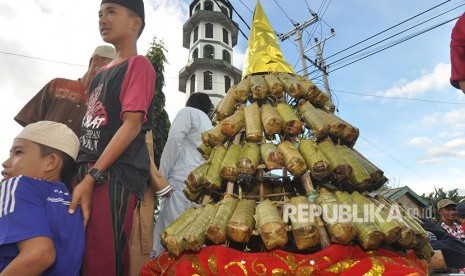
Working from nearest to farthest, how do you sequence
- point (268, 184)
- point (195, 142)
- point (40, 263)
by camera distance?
point (40, 263), point (268, 184), point (195, 142)

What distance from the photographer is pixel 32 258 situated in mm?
1331

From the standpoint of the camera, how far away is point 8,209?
4.51 feet

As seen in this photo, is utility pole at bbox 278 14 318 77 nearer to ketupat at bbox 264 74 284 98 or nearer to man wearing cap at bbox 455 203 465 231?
man wearing cap at bbox 455 203 465 231

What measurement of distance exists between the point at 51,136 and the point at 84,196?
0.33 m

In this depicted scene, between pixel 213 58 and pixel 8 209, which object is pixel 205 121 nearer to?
pixel 8 209

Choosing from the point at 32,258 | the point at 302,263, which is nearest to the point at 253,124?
the point at 302,263

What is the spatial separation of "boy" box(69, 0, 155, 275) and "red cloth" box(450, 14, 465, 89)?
1660 mm

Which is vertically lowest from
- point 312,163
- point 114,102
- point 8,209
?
point 8,209

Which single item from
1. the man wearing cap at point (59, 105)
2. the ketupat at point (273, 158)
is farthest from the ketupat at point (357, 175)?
the man wearing cap at point (59, 105)

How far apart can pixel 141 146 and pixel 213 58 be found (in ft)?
108

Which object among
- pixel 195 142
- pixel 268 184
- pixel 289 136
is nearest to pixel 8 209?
pixel 289 136

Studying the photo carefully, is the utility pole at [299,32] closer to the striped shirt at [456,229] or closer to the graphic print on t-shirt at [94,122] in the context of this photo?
the striped shirt at [456,229]

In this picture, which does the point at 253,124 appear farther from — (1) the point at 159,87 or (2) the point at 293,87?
(1) the point at 159,87

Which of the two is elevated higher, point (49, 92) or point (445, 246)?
point (49, 92)
